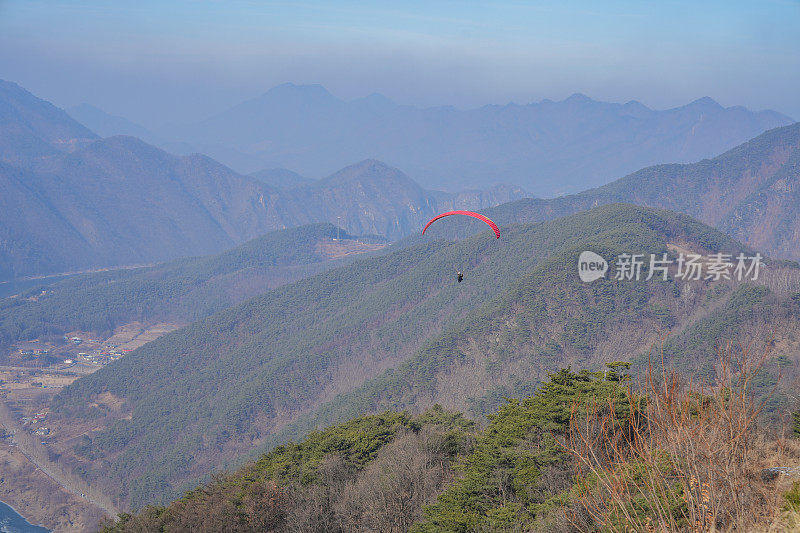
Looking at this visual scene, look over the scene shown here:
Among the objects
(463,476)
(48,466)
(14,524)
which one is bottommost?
(14,524)

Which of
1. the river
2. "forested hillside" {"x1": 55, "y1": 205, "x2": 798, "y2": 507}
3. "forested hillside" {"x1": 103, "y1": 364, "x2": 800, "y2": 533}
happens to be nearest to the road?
"forested hillside" {"x1": 55, "y1": 205, "x2": 798, "y2": 507}

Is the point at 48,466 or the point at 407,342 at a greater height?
the point at 407,342

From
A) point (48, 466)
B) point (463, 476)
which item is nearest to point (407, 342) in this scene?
point (48, 466)

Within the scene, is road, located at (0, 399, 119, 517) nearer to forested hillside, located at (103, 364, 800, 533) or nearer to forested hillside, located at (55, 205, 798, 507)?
forested hillside, located at (55, 205, 798, 507)

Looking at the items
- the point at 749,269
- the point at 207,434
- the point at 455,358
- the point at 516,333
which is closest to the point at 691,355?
the point at 516,333

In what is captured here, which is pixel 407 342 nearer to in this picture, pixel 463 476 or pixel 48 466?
pixel 48 466

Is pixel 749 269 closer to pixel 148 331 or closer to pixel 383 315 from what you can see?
pixel 383 315

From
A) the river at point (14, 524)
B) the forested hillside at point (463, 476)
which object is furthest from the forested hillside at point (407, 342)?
the forested hillside at point (463, 476)
